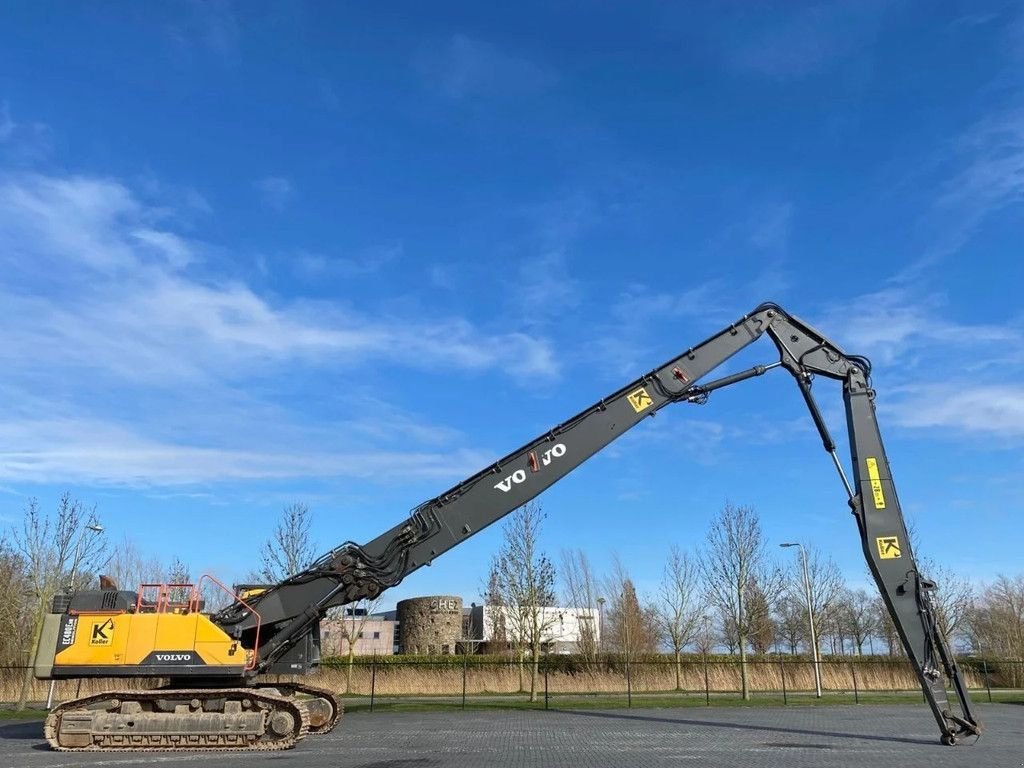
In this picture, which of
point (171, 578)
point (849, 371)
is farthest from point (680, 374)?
point (171, 578)

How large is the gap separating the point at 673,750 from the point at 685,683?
24.6 m

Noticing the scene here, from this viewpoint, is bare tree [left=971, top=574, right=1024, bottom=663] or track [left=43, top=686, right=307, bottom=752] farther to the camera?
bare tree [left=971, top=574, right=1024, bottom=663]

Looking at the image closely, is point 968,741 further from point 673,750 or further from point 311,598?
point 311,598

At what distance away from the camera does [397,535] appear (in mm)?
16328

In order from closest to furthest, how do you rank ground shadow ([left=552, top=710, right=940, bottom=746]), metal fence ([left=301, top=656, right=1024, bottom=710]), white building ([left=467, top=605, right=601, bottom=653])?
ground shadow ([left=552, top=710, right=940, bottom=746]), metal fence ([left=301, top=656, right=1024, bottom=710]), white building ([left=467, top=605, right=601, bottom=653])

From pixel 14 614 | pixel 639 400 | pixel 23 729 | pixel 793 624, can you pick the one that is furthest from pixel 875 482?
pixel 793 624

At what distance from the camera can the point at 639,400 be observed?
1675 cm

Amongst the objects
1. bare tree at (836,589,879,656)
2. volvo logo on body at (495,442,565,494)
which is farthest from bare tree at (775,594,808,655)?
volvo logo on body at (495,442,565,494)

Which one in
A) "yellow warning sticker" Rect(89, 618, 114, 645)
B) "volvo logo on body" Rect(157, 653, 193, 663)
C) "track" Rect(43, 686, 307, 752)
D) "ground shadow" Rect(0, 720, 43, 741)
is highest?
"yellow warning sticker" Rect(89, 618, 114, 645)

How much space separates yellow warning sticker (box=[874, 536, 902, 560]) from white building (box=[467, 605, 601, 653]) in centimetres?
2353

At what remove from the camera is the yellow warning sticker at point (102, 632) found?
1543cm

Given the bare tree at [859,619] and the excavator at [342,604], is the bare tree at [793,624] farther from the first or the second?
the excavator at [342,604]

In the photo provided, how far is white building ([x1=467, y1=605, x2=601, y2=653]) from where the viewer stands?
40812 mm

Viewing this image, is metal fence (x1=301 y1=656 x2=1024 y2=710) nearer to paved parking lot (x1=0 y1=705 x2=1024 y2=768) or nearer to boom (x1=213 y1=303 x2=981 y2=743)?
paved parking lot (x1=0 y1=705 x2=1024 y2=768)
